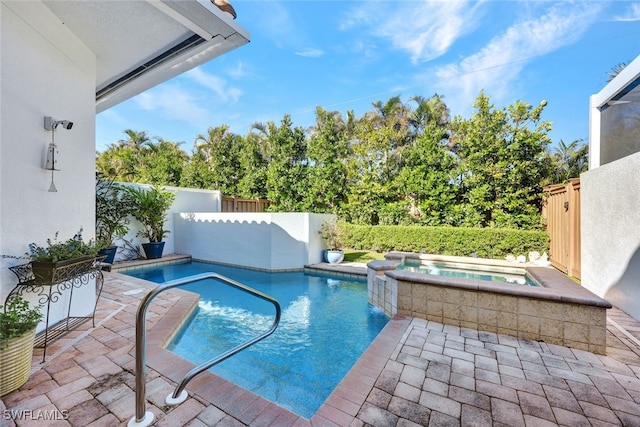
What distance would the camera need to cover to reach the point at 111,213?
33.9ft

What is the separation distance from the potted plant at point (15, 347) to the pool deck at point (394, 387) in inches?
5.1

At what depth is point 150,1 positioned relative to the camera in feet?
10.6

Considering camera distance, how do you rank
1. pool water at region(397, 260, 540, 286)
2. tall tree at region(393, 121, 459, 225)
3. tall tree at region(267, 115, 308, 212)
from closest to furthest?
1. pool water at region(397, 260, 540, 286)
2. tall tree at region(393, 121, 459, 225)
3. tall tree at region(267, 115, 308, 212)

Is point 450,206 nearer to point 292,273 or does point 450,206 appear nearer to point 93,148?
point 292,273

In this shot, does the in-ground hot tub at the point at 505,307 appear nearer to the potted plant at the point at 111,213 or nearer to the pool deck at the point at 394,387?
the pool deck at the point at 394,387

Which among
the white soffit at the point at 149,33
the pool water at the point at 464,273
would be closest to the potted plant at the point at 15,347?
the white soffit at the point at 149,33

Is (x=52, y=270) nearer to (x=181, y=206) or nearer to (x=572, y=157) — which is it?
(x=181, y=206)

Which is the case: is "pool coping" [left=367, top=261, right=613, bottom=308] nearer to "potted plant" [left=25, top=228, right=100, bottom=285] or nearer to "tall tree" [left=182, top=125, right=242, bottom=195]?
"potted plant" [left=25, top=228, right=100, bottom=285]

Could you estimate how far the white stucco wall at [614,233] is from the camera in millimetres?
4945

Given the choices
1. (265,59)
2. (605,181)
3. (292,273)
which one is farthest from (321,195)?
(605,181)

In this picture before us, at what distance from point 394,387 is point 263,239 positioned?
25.7 feet

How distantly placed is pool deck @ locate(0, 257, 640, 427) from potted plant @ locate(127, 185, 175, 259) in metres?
7.79

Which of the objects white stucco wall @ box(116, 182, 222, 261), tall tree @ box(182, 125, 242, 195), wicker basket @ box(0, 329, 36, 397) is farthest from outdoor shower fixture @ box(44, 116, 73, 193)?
tall tree @ box(182, 125, 242, 195)

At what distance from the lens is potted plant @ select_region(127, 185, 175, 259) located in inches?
432
